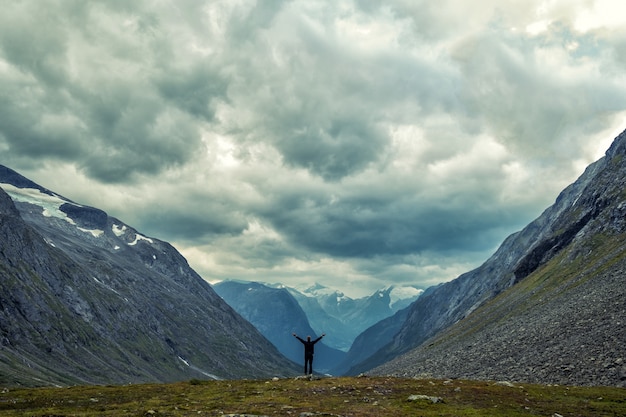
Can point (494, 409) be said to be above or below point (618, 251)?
below

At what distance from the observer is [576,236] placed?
19762 centimetres

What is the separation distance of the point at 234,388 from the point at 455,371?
190 feet

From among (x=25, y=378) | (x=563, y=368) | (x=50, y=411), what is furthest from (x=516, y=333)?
(x=25, y=378)

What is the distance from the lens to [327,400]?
36.2 meters

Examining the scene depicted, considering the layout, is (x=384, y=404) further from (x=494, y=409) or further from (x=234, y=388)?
(x=234, y=388)

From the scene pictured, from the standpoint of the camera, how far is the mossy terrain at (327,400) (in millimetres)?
31984

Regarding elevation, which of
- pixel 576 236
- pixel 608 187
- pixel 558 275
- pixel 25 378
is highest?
pixel 608 187

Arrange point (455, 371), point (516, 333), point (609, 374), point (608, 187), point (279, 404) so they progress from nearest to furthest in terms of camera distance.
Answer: point (279, 404) → point (609, 374) → point (455, 371) → point (516, 333) → point (608, 187)

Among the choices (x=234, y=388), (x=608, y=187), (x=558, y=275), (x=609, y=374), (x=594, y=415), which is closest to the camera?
(x=594, y=415)

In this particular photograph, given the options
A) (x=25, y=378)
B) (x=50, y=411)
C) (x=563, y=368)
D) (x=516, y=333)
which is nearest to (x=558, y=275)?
(x=516, y=333)

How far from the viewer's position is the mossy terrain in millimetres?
31984

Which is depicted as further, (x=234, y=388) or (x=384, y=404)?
(x=234, y=388)

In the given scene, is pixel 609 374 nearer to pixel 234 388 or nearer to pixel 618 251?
pixel 234 388

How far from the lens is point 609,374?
52594 mm
